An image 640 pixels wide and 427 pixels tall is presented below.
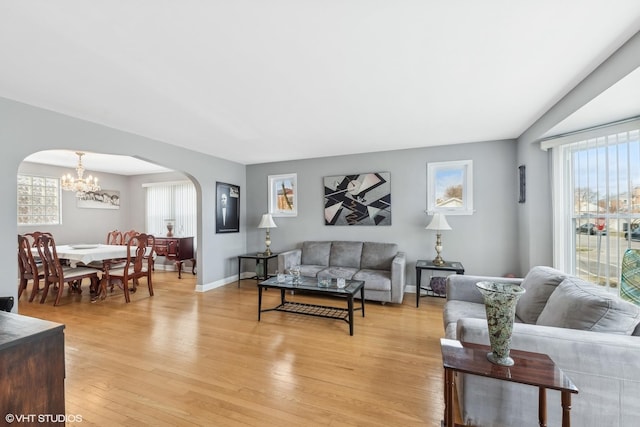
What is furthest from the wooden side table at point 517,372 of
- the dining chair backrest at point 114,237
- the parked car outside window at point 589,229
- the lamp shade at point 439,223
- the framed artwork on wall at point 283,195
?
the dining chair backrest at point 114,237

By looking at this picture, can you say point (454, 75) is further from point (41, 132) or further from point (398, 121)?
point (41, 132)

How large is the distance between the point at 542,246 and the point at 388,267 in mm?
1975

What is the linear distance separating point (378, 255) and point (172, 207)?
518 cm

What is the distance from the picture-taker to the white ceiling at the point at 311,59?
146 cm

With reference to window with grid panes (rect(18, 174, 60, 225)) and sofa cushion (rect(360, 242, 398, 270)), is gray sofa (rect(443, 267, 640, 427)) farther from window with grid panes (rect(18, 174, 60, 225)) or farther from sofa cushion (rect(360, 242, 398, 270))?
window with grid panes (rect(18, 174, 60, 225))

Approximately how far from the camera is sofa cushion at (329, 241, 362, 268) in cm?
454

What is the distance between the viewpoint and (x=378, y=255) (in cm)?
439

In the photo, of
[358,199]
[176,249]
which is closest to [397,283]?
[358,199]

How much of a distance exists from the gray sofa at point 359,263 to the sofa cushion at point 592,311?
2.12 metres

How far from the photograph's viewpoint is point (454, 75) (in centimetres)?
213

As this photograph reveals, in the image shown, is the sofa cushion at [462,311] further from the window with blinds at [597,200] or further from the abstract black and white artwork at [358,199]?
the abstract black and white artwork at [358,199]

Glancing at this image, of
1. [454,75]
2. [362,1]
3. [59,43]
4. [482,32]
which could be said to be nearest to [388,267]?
[454,75]

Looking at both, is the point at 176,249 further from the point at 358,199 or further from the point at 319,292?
the point at 358,199

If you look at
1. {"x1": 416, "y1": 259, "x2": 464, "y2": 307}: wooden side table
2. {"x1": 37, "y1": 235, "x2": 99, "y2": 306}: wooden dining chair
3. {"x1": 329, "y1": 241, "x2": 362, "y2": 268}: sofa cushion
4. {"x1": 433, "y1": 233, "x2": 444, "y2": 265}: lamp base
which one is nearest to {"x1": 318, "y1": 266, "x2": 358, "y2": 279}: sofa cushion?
{"x1": 329, "y1": 241, "x2": 362, "y2": 268}: sofa cushion
